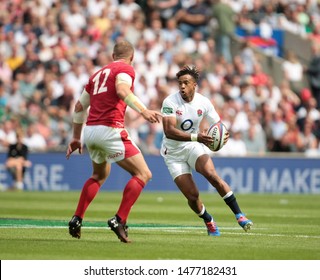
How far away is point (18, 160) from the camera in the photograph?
2653 centimetres

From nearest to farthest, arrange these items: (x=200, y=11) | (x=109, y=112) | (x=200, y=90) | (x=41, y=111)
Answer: (x=109, y=112), (x=41, y=111), (x=200, y=90), (x=200, y=11)

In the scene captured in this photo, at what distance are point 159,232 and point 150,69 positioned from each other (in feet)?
48.1

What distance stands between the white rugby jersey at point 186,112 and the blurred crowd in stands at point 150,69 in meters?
12.5

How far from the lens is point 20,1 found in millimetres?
30203

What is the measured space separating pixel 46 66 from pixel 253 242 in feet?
51.9

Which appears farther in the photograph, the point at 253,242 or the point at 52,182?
the point at 52,182

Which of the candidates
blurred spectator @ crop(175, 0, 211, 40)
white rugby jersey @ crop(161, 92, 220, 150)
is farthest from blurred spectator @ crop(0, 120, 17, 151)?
white rugby jersey @ crop(161, 92, 220, 150)

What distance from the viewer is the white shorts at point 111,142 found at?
13.5 metres

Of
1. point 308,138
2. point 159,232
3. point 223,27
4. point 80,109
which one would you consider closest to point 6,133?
point 223,27

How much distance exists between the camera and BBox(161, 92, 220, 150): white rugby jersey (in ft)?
49.5

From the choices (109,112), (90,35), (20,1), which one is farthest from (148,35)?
(109,112)

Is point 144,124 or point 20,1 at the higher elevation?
point 20,1

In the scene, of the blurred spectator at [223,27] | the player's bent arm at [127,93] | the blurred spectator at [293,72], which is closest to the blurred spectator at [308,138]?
the blurred spectator at [293,72]
